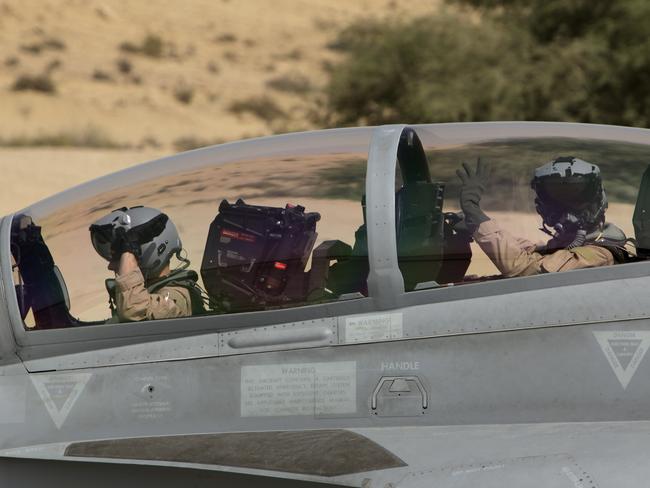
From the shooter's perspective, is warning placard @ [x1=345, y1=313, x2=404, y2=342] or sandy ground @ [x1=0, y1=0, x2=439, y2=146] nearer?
warning placard @ [x1=345, y1=313, x2=404, y2=342]

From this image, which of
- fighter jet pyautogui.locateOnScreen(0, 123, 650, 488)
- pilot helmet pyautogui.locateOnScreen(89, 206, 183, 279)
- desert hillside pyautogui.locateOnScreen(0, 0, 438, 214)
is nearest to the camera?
fighter jet pyautogui.locateOnScreen(0, 123, 650, 488)

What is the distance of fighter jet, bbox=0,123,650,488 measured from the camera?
4.52m

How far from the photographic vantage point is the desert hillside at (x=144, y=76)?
28188 mm

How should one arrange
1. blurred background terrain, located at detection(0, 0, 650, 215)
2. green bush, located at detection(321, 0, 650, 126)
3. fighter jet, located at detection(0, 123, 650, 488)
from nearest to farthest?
fighter jet, located at detection(0, 123, 650, 488), green bush, located at detection(321, 0, 650, 126), blurred background terrain, located at detection(0, 0, 650, 215)

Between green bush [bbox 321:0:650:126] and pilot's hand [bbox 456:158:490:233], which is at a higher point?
green bush [bbox 321:0:650:126]

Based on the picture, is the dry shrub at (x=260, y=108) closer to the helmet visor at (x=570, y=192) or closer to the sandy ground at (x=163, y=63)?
the sandy ground at (x=163, y=63)

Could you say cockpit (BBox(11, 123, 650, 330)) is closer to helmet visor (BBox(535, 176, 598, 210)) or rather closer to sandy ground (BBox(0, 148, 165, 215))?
helmet visor (BBox(535, 176, 598, 210))

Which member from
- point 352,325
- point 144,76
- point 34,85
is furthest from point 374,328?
point 144,76

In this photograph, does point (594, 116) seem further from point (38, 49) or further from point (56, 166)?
point (38, 49)

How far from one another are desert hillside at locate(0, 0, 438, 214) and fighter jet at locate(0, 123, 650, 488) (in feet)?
51.4

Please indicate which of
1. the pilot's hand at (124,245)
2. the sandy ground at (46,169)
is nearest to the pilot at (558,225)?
the pilot's hand at (124,245)

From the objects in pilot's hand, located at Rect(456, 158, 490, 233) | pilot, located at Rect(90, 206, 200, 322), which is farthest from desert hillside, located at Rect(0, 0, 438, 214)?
pilot's hand, located at Rect(456, 158, 490, 233)

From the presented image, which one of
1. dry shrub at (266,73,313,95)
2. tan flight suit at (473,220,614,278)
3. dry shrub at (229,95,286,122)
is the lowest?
tan flight suit at (473,220,614,278)

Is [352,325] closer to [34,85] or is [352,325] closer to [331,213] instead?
[331,213]
